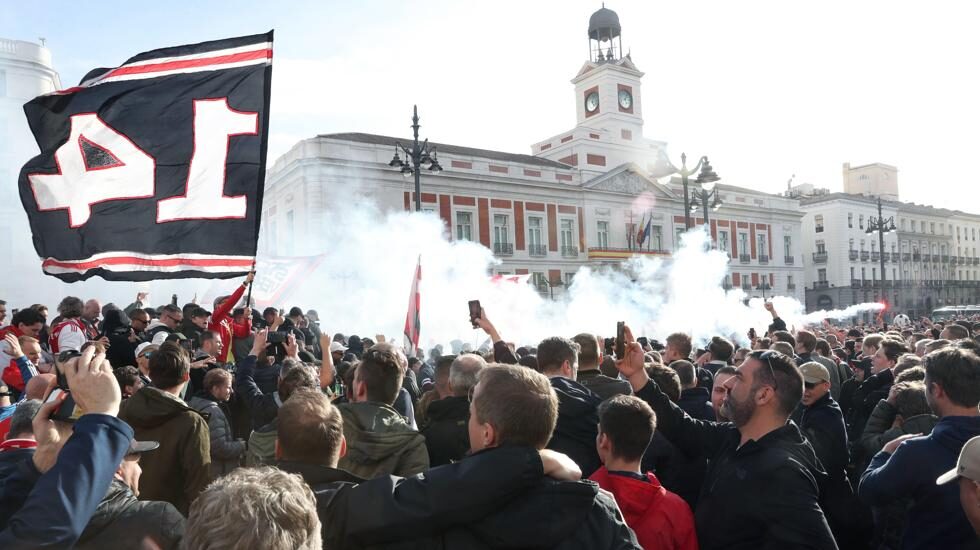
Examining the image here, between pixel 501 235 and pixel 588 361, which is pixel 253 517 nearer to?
pixel 588 361

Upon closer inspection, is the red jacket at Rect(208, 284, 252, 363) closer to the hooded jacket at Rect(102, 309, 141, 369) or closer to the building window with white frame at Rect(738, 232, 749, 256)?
the hooded jacket at Rect(102, 309, 141, 369)

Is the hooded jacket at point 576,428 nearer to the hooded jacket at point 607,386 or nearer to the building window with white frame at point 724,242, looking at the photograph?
the hooded jacket at point 607,386

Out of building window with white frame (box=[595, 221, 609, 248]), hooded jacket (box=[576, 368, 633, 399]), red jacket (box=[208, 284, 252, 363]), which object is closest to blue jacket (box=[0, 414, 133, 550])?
hooded jacket (box=[576, 368, 633, 399])

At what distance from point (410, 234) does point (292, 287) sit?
48.4 ft

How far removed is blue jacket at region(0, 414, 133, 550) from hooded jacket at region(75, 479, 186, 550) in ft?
0.90

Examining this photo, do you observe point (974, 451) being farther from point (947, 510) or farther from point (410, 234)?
point (410, 234)

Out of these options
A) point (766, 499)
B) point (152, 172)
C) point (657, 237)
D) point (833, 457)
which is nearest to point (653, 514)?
point (766, 499)

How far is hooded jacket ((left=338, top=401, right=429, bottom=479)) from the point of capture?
294cm

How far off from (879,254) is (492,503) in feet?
234

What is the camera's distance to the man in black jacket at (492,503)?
5.89 ft

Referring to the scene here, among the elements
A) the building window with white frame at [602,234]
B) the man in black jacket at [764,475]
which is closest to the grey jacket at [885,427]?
the man in black jacket at [764,475]

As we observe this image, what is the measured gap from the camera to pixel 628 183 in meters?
44.9

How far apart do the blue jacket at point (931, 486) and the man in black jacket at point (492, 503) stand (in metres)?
1.46

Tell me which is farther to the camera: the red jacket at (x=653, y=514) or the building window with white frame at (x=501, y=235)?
the building window with white frame at (x=501, y=235)
